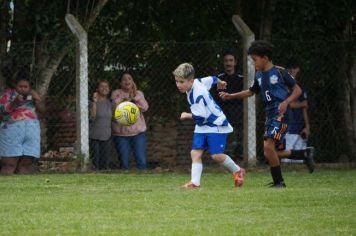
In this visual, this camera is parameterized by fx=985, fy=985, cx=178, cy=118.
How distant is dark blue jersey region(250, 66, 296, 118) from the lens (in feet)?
39.4

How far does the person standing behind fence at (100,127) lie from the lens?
16.2 meters

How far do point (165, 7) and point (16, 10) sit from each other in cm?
290

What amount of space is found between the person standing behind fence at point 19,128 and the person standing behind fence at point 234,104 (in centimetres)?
311

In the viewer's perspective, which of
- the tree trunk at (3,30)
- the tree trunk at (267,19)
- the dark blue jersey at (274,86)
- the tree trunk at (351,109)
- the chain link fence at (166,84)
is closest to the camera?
the dark blue jersey at (274,86)

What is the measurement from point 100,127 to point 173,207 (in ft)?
23.5

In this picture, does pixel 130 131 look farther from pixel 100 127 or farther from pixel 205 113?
pixel 205 113

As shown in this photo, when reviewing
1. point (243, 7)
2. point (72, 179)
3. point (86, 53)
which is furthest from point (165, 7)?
point (72, 179)

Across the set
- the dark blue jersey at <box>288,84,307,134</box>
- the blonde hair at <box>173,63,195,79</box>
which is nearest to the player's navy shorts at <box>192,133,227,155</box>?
the blonde hair at <box>173,63,195,79</box>

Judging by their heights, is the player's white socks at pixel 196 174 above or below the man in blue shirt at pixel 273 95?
below

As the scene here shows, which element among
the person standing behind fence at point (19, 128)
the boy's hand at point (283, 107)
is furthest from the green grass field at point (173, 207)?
the person standing behind fence at point (19, 128)

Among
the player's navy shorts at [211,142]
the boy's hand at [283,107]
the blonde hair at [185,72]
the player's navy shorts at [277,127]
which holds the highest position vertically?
the blonde hair at [185,72]

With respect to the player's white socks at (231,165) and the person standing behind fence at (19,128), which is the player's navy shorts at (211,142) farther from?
the person standing behind fence at (19,128)

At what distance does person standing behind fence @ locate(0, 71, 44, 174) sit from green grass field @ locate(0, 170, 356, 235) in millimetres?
2063

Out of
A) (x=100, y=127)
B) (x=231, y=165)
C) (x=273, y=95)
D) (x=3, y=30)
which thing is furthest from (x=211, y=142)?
(x=3, y=30)
